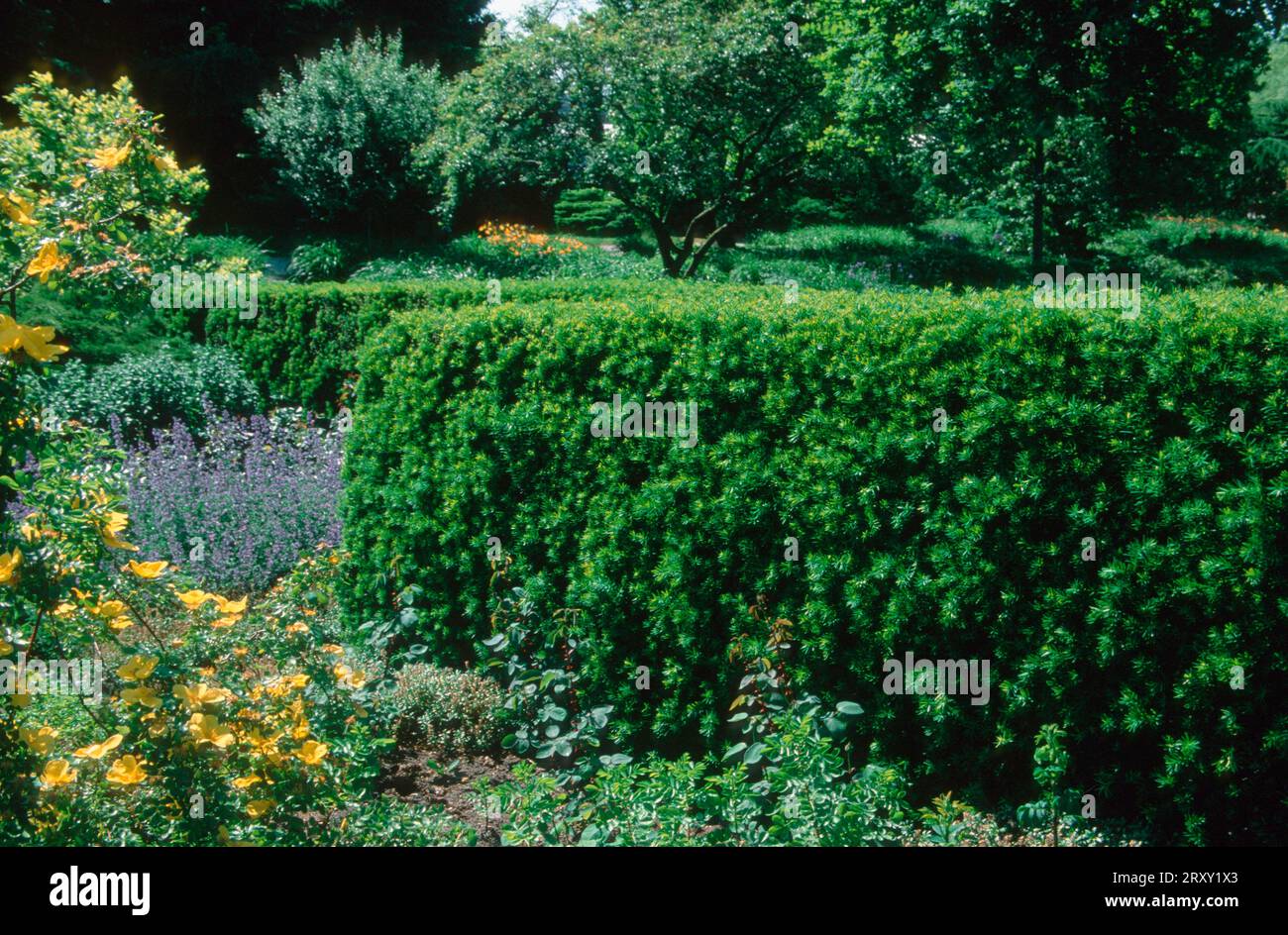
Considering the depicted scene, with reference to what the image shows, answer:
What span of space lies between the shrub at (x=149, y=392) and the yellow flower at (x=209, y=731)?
23.1 ft

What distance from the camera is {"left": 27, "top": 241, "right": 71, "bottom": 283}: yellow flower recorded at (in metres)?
2.70

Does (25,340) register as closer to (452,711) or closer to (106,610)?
(106,610)

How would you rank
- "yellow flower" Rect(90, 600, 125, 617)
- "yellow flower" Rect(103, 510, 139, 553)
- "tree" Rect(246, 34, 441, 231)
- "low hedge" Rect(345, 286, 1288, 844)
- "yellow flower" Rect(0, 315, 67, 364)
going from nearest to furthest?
"yellow flower" Rect(0, 315, 67, 364), "yellow flower" Rect(103, 510, 139, 553), "yellow flower" Rect(90, 600, 125, 617), "low hedge" Rect(345, 286, 1288, 844), "tree" Rect(246, 34, 441, 231)

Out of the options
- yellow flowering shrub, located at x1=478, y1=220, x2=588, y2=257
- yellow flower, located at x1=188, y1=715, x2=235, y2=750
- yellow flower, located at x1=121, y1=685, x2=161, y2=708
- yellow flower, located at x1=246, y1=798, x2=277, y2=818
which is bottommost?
yellow flower, located at x1=246, y1=798, x2=277, y2=818

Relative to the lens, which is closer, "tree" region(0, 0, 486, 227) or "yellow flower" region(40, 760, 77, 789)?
"yellow flower" region(40, 760, 77, 789)

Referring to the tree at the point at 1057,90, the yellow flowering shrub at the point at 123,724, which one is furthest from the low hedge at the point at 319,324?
the tree at the point at 1057,90

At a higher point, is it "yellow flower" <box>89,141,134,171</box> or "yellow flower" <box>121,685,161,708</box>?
"yellow flower" <box>89,141,134,171</box>

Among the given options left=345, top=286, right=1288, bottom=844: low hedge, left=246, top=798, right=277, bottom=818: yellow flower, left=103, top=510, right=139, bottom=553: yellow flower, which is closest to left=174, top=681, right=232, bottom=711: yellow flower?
left=246, top=798, right=277, bottom=818: yellow flower

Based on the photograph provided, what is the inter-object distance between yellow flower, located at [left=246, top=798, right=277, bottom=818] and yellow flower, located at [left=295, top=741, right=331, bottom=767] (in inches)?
6.2

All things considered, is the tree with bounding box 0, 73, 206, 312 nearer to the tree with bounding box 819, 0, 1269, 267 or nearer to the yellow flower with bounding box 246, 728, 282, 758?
the yellow flower with bounding box 246, 728, 282, 758

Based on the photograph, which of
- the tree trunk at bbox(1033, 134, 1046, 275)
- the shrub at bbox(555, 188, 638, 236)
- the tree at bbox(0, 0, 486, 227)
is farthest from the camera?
the shrub at bbox(555, 188, 638, 236)

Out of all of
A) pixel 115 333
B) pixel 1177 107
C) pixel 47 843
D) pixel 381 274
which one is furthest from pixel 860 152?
pixel 47 843

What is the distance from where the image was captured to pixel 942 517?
142 inches

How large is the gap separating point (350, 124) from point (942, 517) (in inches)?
767
